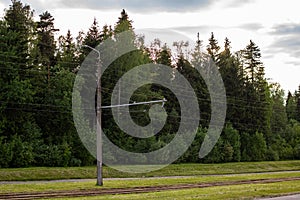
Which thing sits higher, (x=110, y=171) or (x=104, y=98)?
(x=104, y=98)

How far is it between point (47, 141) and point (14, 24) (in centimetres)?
1321

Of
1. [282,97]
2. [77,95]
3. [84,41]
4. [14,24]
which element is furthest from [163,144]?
[282,97]

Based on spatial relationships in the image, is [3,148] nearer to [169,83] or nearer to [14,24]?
[14,24]

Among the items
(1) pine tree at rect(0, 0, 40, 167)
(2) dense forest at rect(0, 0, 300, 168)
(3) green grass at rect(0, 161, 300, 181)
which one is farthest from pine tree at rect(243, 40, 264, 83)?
(1) pine tree at rect(0, 0, 40, 167)

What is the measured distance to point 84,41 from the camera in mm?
68000

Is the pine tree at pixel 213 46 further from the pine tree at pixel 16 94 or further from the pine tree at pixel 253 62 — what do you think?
the pine tree at pixel 16 94

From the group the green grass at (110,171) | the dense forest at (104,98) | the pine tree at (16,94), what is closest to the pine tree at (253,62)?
the dense forest at (104,98)

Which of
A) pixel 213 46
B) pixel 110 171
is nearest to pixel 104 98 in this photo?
pixel 110 171

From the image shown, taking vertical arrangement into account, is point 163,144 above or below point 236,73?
below

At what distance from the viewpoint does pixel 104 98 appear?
63.1 meters

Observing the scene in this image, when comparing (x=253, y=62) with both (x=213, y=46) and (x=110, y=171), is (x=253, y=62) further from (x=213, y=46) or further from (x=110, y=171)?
(x=110, y=171)

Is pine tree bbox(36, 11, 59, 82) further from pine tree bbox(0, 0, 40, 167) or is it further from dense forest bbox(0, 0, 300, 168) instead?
pine tree bbox(0, 0, 40, 167)

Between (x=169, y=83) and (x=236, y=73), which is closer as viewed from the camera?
(x=169, y=83)

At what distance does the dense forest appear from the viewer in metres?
51.6
